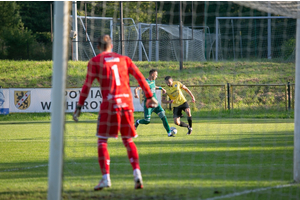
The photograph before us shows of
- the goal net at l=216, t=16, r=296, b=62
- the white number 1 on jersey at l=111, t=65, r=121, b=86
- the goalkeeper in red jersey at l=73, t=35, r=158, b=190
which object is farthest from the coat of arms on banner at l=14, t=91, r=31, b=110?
the white number 1 on jersey at l=111, t=65, r=121, b=86

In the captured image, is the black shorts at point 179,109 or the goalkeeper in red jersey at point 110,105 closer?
the goalkeeper in red jersey at point 110,105

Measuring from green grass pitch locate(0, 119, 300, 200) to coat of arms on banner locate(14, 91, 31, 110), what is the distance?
9.51 m

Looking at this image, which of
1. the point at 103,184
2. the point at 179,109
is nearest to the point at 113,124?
the point at 103,184

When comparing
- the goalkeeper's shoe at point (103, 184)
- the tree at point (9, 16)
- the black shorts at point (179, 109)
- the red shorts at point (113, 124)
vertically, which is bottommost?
the goalkeeper's shoe at point (103, 184)

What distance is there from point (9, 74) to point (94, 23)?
9.70 meters

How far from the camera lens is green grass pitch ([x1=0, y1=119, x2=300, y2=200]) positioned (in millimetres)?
4629

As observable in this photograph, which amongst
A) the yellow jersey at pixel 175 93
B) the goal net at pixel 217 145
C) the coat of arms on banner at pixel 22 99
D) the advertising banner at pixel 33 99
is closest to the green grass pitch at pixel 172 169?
the goal net at pixel 217 145

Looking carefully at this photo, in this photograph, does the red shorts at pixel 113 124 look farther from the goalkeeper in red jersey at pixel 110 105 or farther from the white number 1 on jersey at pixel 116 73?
the white number 1 on jersey at pixel 116 73

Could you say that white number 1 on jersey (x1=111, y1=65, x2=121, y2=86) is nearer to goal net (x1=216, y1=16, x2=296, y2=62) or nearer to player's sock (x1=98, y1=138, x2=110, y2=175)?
player's sock (x1=98, y1=138, x2=110, y2=175)

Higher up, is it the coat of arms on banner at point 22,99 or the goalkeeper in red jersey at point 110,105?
the goalkeeper in red jersey at point 110,105

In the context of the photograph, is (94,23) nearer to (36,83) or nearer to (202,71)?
(36,83)

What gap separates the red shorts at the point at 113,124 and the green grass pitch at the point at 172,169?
2.43 ft

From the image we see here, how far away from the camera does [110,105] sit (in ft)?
16.0

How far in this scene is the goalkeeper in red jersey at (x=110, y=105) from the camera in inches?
190
